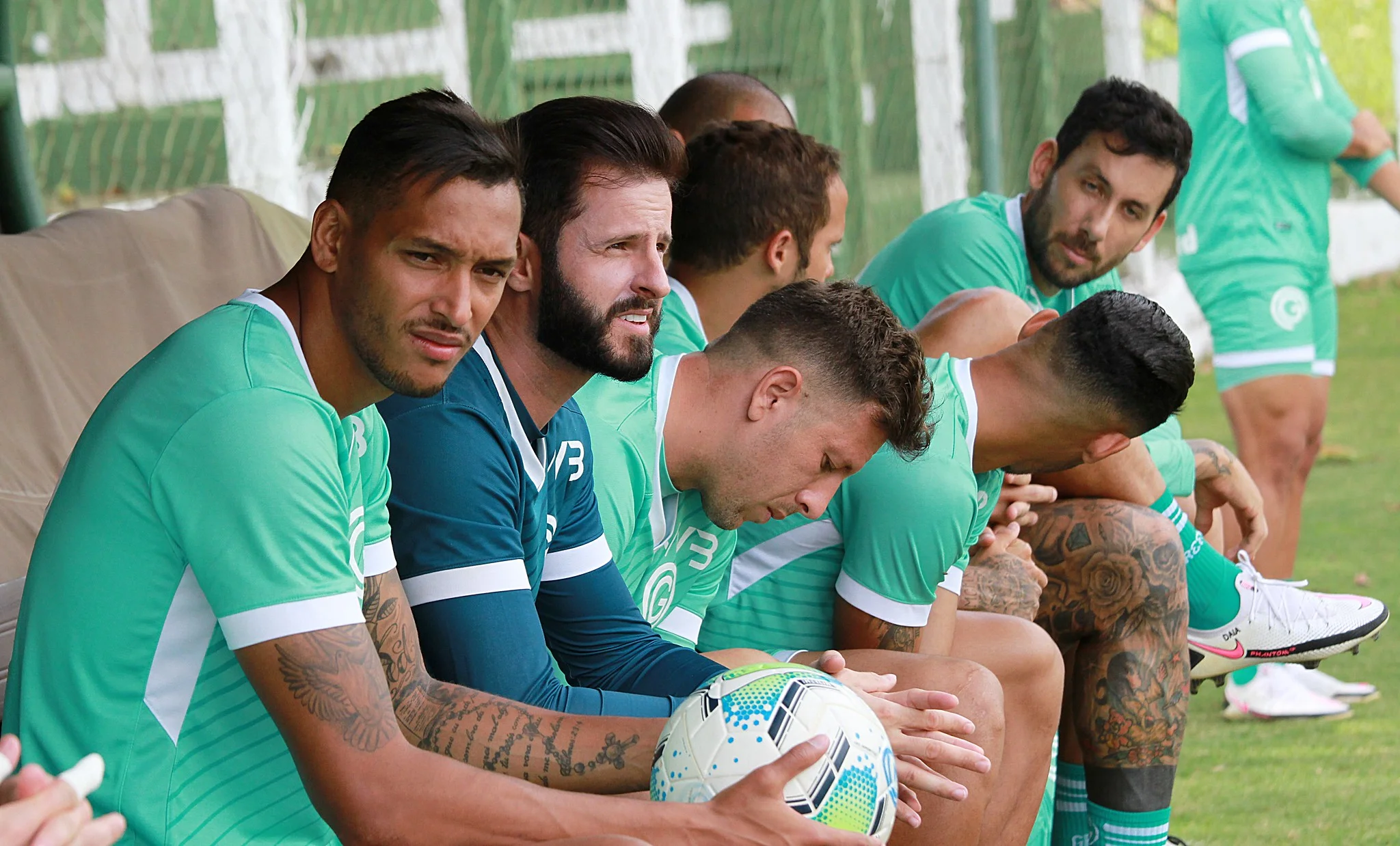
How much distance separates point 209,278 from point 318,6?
2732 mm

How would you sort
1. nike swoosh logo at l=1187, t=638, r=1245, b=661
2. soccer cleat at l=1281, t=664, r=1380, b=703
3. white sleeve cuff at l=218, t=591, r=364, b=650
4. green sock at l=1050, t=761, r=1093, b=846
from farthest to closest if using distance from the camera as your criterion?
soccer cleat at l=1281, t=664, r=1380, b=703 < nike swoosh logo at l=1187, t=638, r=1245, b=661 < green sock at l=1050, t=761, r=1093, b=846 < white sleeve cuff at l=218, t=591, r=364, b=650

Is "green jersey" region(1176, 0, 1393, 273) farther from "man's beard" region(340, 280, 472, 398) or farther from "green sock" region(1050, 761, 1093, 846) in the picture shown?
"man's beard" region(340, 280, 472, 398)

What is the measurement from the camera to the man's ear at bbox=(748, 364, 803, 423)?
9.18 ft

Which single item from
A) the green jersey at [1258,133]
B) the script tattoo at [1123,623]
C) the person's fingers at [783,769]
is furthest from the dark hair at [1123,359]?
the green jersey at [1258,133]

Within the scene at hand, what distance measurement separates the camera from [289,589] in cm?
178

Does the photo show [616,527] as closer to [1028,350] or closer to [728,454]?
[728,454]

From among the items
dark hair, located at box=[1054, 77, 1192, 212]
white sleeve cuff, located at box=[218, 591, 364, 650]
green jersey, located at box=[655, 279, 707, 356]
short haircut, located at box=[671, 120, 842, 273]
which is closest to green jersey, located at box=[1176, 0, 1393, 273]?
dark hair, located at box=[1054, 77, 1192, 212]

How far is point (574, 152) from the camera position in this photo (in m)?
2.65

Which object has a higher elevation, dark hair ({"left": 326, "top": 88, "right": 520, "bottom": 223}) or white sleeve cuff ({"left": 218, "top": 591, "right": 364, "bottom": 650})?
dark hair ({"left": 326, "top": 88, "right": 520, "bottom": 223})

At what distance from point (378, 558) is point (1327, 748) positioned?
3.53 m

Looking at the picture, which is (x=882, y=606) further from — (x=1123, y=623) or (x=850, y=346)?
(x=1123, y=623)

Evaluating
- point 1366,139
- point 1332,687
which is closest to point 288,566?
point 1332,687

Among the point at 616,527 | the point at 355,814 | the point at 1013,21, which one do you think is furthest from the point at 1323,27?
the point at 355,814

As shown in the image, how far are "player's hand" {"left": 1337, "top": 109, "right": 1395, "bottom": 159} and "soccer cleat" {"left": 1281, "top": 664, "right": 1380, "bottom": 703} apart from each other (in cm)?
201
